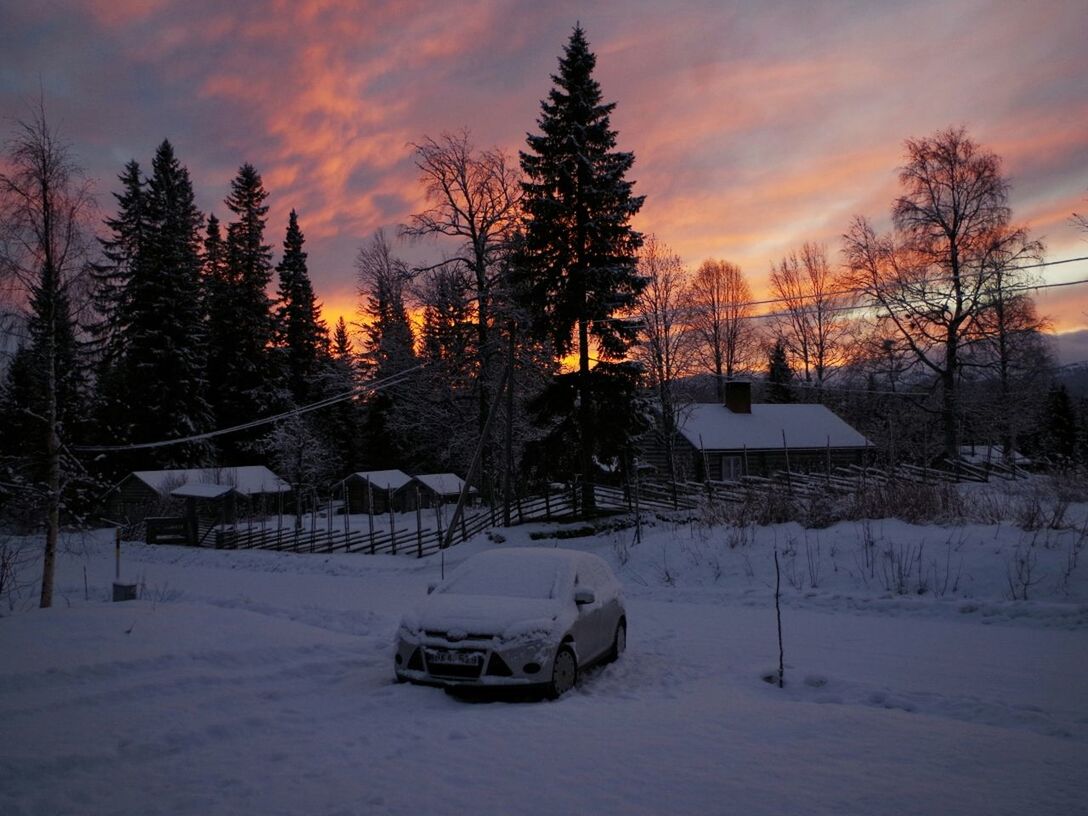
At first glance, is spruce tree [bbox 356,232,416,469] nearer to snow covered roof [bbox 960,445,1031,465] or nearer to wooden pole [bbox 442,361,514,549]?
wooden pole [bbox 442,361,514,549]

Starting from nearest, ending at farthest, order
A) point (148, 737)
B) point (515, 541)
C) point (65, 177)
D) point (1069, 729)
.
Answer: point (148, 737) → point (1069, 729) → point (65, 177) → point (515, 541)

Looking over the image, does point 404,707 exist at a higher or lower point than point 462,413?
lower

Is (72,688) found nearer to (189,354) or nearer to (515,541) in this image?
(515,541)

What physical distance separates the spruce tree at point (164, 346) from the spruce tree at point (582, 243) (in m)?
32.0

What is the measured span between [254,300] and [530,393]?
32.2 metres

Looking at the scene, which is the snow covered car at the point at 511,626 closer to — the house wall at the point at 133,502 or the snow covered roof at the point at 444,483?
the snow covered roof at the point at 444,483

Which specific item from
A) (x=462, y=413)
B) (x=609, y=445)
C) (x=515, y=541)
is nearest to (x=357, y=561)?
(x=515, y=541)

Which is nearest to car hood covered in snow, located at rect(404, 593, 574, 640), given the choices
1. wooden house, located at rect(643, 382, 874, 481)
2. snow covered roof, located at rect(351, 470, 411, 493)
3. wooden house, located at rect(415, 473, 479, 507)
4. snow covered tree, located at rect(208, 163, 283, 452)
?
wooden house, located at rect(643, 382, 874, 481)

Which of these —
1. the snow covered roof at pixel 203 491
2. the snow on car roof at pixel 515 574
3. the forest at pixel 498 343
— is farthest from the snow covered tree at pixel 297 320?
the snow on car roof at pixel 515 574

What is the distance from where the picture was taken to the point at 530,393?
36125 mm

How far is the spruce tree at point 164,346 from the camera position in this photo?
49.1 metres

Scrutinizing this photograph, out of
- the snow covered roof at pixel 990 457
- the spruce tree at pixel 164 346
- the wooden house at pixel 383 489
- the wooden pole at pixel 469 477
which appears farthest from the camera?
the wooden house at pixel 383 489

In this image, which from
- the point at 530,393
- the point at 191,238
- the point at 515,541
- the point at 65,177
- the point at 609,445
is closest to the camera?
the point at 65,177

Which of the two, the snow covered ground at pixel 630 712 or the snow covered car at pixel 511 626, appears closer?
the snow covered ground at pixel 630 712
